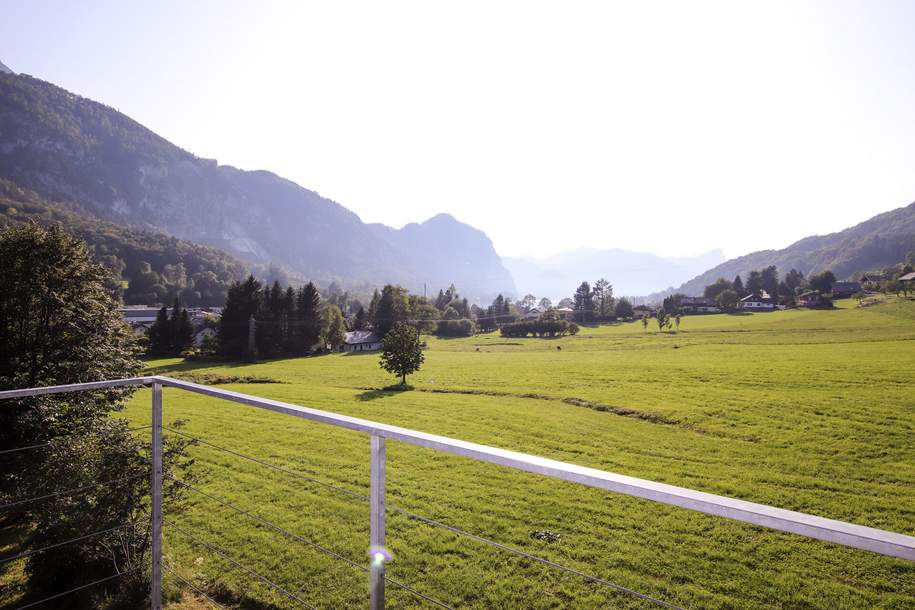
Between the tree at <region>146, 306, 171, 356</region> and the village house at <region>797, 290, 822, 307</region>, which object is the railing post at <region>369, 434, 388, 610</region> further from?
the village house at <region>797, 290, 822, 307</region>

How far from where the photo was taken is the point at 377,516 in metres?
2.48

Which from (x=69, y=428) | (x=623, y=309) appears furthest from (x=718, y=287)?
(x=69, y=428)

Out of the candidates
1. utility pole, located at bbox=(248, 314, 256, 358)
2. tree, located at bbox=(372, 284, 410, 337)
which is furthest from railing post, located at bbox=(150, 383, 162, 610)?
tree, located at bbox=(372, 284, 410, 337)

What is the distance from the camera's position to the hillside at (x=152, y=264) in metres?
118

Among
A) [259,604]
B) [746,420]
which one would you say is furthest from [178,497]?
[746,420]

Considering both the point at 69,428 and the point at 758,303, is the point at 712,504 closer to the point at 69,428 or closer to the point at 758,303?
the point at 69,428

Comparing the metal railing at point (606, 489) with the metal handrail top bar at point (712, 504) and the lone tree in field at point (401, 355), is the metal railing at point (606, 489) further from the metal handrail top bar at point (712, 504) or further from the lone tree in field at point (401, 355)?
the lone tree in field at point (401, 355)

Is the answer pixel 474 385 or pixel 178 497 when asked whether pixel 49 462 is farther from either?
pixel 474 385

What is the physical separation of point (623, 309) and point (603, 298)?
10274mm

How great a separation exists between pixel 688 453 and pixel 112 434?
1594cm

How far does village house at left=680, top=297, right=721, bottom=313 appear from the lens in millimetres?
107875

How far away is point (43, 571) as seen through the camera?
6152mm

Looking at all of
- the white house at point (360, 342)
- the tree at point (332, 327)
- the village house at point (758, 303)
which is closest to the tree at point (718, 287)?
the village house at point (758, 303)

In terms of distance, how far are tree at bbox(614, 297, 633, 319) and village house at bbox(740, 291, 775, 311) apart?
77.5ft
